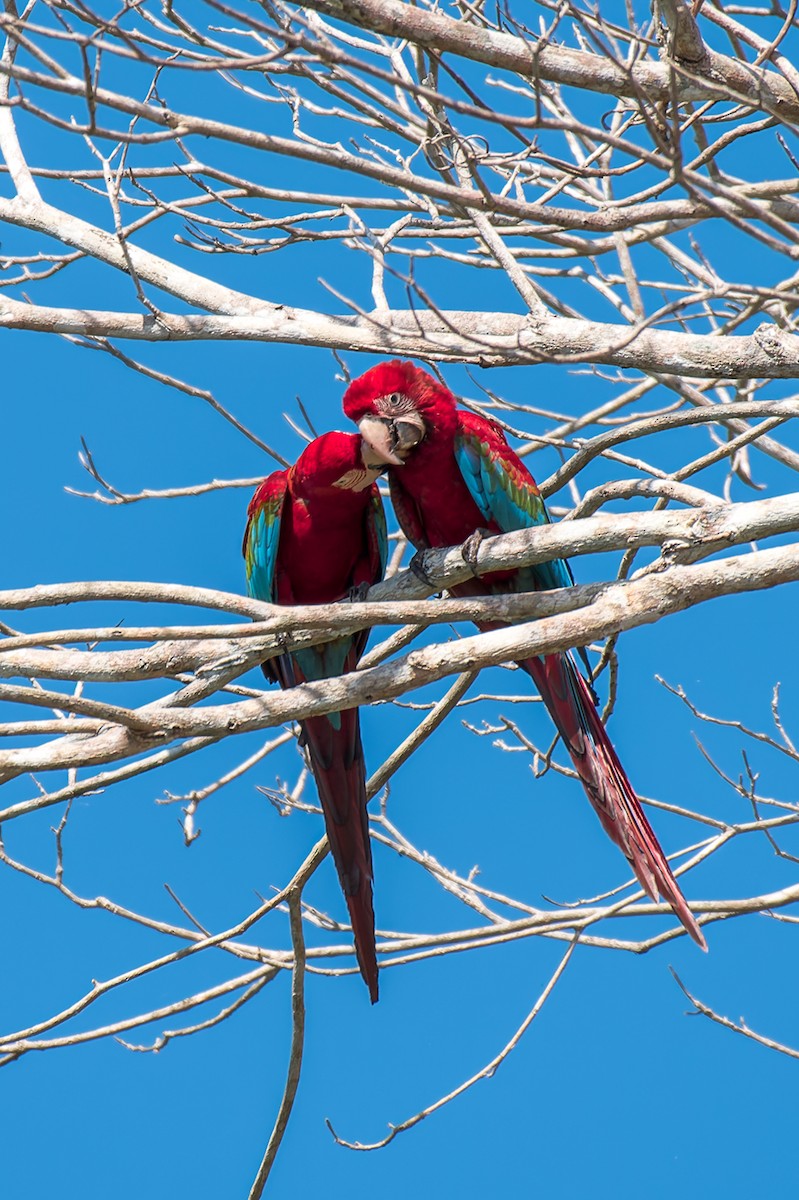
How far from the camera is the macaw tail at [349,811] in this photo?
10.7 ft

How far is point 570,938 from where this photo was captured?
3.55m

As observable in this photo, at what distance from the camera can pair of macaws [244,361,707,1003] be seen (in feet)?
10.8

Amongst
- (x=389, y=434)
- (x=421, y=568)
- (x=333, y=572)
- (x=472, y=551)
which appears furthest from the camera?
(x=333, y=572)

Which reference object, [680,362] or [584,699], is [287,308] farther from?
[584,699]

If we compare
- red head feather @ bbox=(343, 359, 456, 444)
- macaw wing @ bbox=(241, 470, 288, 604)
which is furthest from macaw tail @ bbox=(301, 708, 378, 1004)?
red head feather @ bbox=(343, 359, 456, 444)

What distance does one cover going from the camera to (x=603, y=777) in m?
3.27

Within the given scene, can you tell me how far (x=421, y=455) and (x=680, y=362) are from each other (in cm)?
106

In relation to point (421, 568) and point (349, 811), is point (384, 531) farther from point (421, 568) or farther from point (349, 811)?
point (349, 811)

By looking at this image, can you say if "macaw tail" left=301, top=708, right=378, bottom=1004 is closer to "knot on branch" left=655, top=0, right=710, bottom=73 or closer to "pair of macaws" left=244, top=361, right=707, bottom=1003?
"pair of macaws" left=244, top=361, right=707, bottom=1003

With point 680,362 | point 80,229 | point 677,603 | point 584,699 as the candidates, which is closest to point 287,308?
point 80,229

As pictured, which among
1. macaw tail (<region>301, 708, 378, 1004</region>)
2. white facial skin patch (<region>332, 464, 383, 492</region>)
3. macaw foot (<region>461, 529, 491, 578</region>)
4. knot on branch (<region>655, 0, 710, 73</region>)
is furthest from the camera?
white facial skin patch (<region>332, 464, 383, 492</region>)

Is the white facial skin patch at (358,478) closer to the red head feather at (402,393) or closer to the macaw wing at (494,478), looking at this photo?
the red head feather at (402,393)

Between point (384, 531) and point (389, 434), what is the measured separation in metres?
0.47

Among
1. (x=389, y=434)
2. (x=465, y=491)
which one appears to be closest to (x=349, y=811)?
(x=465, y=491)
